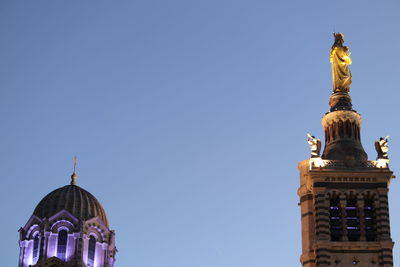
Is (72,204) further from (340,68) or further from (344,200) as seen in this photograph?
(344,200)

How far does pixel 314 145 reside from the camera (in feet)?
193

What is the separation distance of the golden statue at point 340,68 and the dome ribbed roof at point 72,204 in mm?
20572

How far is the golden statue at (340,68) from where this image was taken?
62000mm

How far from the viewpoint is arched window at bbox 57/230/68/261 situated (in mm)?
69812

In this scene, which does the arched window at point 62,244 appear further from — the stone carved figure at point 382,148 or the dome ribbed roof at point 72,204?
the stone carved figure at point 382,148

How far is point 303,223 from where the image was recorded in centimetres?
5969

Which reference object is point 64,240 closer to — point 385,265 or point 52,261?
point 52,261

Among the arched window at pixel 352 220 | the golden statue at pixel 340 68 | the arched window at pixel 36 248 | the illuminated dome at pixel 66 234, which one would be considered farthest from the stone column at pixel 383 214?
the arched window at pixel 36 248

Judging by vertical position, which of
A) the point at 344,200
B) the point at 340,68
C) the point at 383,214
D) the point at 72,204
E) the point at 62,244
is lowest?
the point at 383,214

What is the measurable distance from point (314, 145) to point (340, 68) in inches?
241

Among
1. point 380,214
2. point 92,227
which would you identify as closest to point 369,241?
point 380,214

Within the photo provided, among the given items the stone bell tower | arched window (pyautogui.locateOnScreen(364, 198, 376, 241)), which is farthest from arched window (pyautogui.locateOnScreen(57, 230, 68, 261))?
arched window (pyautogui.locateOnScreen(364, 198, 376, 241))

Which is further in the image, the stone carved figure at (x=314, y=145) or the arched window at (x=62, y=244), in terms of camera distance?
the arched window at (x=62, y=244)

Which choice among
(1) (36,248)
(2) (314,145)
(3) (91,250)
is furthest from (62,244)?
(2) (314,145)
